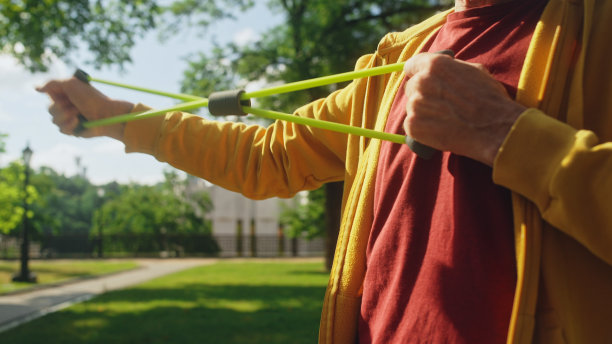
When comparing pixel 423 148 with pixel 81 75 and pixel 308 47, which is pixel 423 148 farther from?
pixel 308 47

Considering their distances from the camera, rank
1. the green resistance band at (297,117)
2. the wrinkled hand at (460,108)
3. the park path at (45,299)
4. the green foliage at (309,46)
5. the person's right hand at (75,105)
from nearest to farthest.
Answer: the wrinkled hand at (460,108)
the green resistance band at (297,117)
the person's right hand at (75,105)
the park path at (45,299)
the green foliage at (309,46)

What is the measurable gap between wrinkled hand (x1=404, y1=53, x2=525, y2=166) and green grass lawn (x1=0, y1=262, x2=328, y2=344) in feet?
20.0

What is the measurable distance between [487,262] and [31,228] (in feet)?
127

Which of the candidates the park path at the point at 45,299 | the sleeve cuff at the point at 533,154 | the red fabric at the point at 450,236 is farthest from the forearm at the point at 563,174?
the park path at the point at 45,299

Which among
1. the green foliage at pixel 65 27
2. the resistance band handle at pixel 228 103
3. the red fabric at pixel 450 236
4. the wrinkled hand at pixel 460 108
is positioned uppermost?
the green foliage at pixel 65 27

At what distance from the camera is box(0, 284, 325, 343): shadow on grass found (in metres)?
7.05

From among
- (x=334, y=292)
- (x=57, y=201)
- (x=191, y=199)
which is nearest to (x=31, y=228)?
(x=191, y=199)

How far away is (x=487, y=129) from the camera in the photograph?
1.06m

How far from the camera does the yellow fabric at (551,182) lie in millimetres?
973

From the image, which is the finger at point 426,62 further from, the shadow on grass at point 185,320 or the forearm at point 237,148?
the shadow on grass at point 185,320

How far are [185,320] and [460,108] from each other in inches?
311

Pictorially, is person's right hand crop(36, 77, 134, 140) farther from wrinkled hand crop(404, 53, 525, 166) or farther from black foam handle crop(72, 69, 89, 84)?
wrinkled hand crop(404, 53, 525, 166)

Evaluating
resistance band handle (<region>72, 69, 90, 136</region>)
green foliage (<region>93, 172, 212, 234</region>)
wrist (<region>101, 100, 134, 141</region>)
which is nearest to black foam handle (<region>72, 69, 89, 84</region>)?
resistance band handle (<region>72, 69, 90, 136</region>)

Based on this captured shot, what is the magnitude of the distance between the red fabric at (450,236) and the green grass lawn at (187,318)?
5.80m
